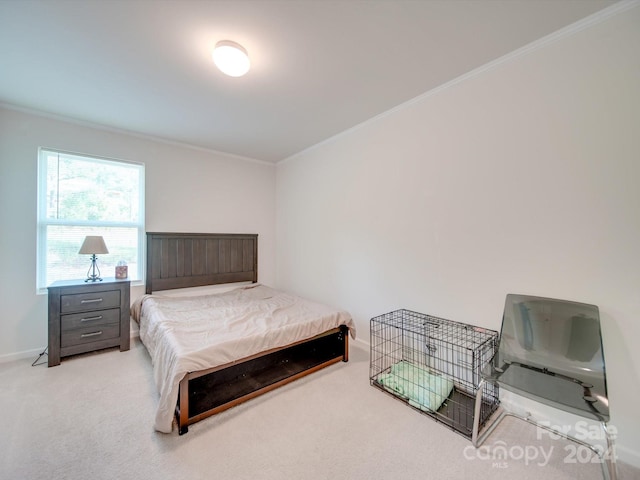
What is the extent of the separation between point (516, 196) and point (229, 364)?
7.70ft

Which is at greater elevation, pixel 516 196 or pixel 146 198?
pixel 146 198

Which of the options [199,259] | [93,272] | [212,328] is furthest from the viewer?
[199,259]

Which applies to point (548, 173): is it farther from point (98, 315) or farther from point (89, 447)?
point (98, 315)

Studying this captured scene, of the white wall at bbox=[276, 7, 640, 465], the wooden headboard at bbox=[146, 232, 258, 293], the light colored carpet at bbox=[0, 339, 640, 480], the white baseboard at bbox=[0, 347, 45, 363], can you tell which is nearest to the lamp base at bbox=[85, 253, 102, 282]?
the wooden headboard at bbox=[146, 232, 258, 293]

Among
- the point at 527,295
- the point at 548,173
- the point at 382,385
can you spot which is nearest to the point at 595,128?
the point at 548,173

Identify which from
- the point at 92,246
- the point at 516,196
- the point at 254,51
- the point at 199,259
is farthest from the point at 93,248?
the point at 516,196

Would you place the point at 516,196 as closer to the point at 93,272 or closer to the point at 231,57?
the point at 231,57

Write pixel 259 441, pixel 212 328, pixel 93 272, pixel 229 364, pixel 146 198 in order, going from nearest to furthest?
pixel 259 441, pixel 229 364, pixel 212 328, pixel 93 272, pixel 146 198

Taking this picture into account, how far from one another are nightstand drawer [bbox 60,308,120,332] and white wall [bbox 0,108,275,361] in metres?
0.48

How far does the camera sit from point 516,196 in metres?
1.83

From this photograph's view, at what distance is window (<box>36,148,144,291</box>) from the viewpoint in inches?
109

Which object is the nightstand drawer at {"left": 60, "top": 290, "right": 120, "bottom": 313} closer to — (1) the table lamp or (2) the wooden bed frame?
(1) the table lamp

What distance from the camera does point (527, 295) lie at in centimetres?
174

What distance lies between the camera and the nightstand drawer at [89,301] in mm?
2516
